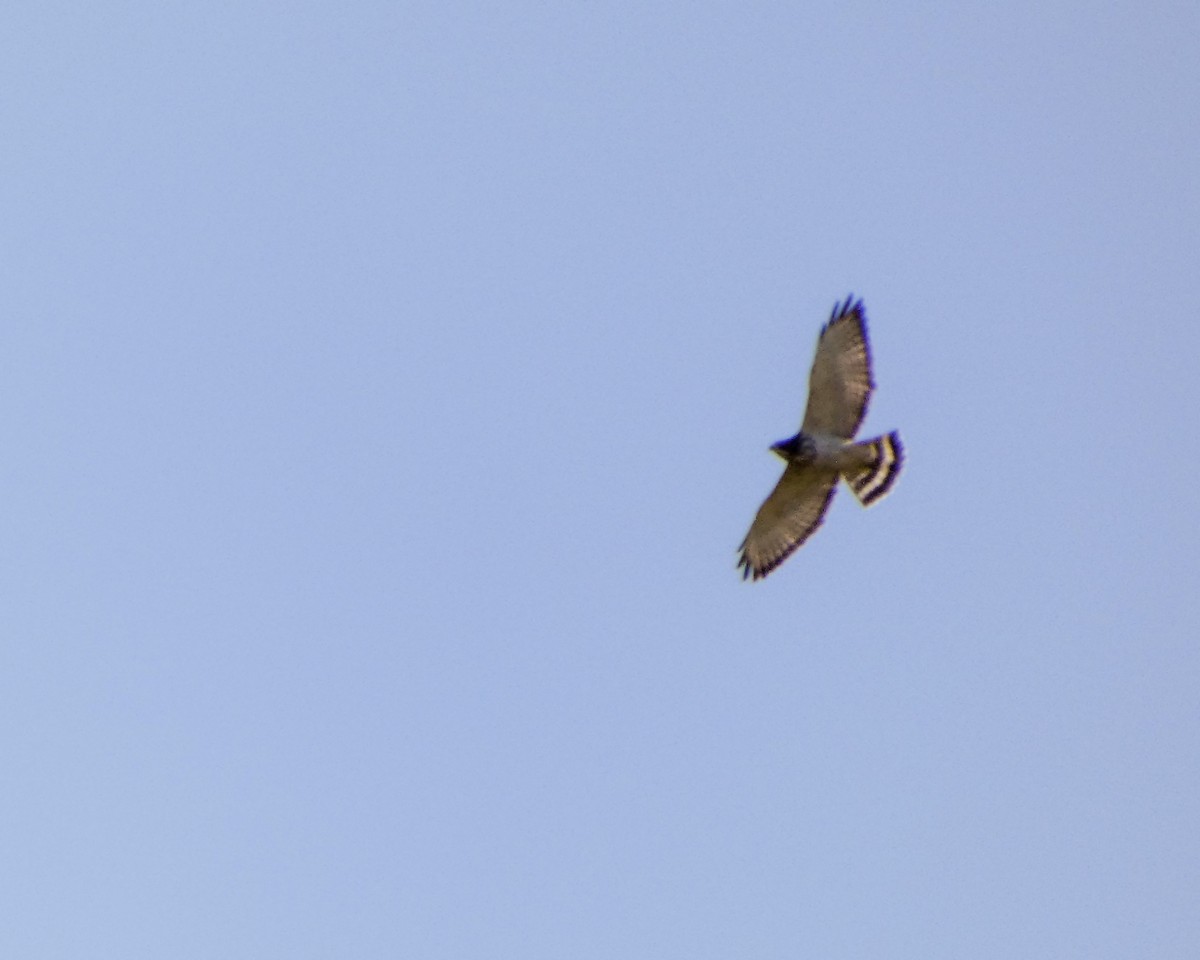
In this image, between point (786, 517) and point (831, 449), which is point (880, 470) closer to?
point (831, 449)

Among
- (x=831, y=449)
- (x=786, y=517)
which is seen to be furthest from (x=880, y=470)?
(x=786, y=517)

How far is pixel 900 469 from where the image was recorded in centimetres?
2356

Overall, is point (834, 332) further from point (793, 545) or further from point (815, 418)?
point (793, 545)

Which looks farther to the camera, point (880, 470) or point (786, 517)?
point (786, 517)

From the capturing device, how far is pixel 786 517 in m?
24.0

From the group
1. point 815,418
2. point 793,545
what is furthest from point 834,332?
point 793,545

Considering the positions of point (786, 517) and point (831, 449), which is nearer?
point (831, 449)

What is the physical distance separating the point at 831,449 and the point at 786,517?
3.34 feet

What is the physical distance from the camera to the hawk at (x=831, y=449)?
75.8ft

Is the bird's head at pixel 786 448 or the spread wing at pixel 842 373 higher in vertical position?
the spread wing at pixel 842 373

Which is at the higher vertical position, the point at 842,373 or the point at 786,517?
the point at 842,373

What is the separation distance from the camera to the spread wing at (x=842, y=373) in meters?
23.1

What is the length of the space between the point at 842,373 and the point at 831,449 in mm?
790

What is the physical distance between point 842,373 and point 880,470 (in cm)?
114
